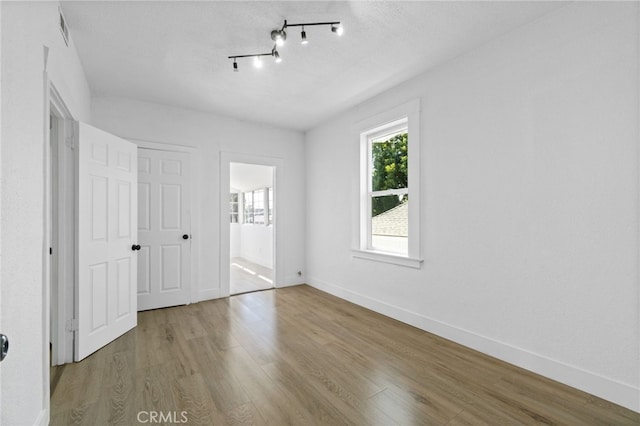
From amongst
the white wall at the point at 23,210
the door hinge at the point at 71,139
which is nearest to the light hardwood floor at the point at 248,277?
the door hinge at the point at 71,139

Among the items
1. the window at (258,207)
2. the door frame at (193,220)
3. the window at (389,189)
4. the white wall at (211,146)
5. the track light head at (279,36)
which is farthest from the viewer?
the window at (258,207)

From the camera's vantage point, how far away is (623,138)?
1840mm

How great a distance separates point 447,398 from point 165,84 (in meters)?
4.01

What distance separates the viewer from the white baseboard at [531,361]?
1.83 metres

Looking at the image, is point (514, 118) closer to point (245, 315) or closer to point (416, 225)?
point (416, 225)

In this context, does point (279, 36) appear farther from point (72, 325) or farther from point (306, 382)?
point (72, 325)

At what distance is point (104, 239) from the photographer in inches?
109

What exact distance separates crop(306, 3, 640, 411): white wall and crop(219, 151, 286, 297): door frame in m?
2.29

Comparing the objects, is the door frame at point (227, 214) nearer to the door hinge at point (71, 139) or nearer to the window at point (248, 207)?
the door hinge at point (71, 139)

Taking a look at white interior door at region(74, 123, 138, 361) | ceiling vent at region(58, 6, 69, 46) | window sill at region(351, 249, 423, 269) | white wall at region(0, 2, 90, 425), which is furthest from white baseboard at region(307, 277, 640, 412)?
ceiling vent at region(58, 6, 69, 46)

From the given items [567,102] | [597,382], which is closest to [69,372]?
[597,382]

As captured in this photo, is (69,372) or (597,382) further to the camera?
(69,372)

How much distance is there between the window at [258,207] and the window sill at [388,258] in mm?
3458

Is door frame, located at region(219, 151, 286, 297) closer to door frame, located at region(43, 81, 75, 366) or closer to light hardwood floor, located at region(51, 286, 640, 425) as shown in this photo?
light hardwood floor, located at region(51, 286, 640, 425)
